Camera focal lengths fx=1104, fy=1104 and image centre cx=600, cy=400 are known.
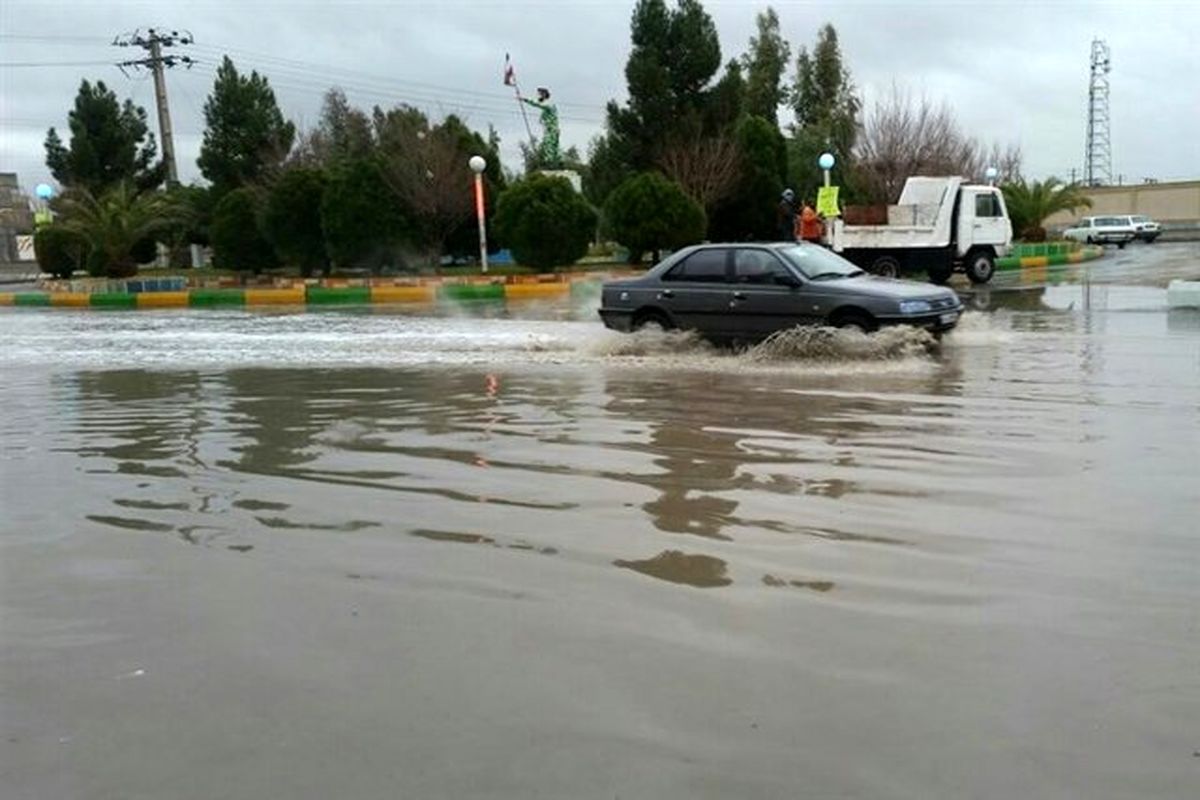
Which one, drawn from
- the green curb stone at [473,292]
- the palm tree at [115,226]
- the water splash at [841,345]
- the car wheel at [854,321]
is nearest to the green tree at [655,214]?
the green curb stone at [473,292]

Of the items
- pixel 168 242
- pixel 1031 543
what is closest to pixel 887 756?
pixel 1031 543

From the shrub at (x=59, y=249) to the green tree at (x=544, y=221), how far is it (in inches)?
584

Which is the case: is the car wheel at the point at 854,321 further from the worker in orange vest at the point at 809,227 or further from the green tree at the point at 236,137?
the green tree at the point at 236,137

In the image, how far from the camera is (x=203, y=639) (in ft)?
12.9

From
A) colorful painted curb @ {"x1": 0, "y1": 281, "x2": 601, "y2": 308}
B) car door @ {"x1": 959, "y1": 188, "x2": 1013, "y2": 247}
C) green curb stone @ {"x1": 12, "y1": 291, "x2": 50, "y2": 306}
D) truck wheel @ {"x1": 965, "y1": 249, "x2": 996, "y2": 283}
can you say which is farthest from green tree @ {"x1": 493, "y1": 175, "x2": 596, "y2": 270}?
green curb stone @ {"x1": 12, "y1": 291, "x2": 50, "y2": 306}

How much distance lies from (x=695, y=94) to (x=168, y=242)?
20417 millimetres

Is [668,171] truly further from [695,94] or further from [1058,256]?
[1058,256]

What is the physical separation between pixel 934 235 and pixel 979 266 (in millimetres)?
1362

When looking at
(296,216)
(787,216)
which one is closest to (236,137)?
(296,216)

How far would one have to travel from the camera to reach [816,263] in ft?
38.3

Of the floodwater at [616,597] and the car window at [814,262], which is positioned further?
the car window at [814,262]

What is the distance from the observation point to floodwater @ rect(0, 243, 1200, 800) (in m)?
3.00

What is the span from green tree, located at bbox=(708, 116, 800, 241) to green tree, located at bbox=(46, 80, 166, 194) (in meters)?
26.6

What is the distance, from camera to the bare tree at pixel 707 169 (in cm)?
2986
